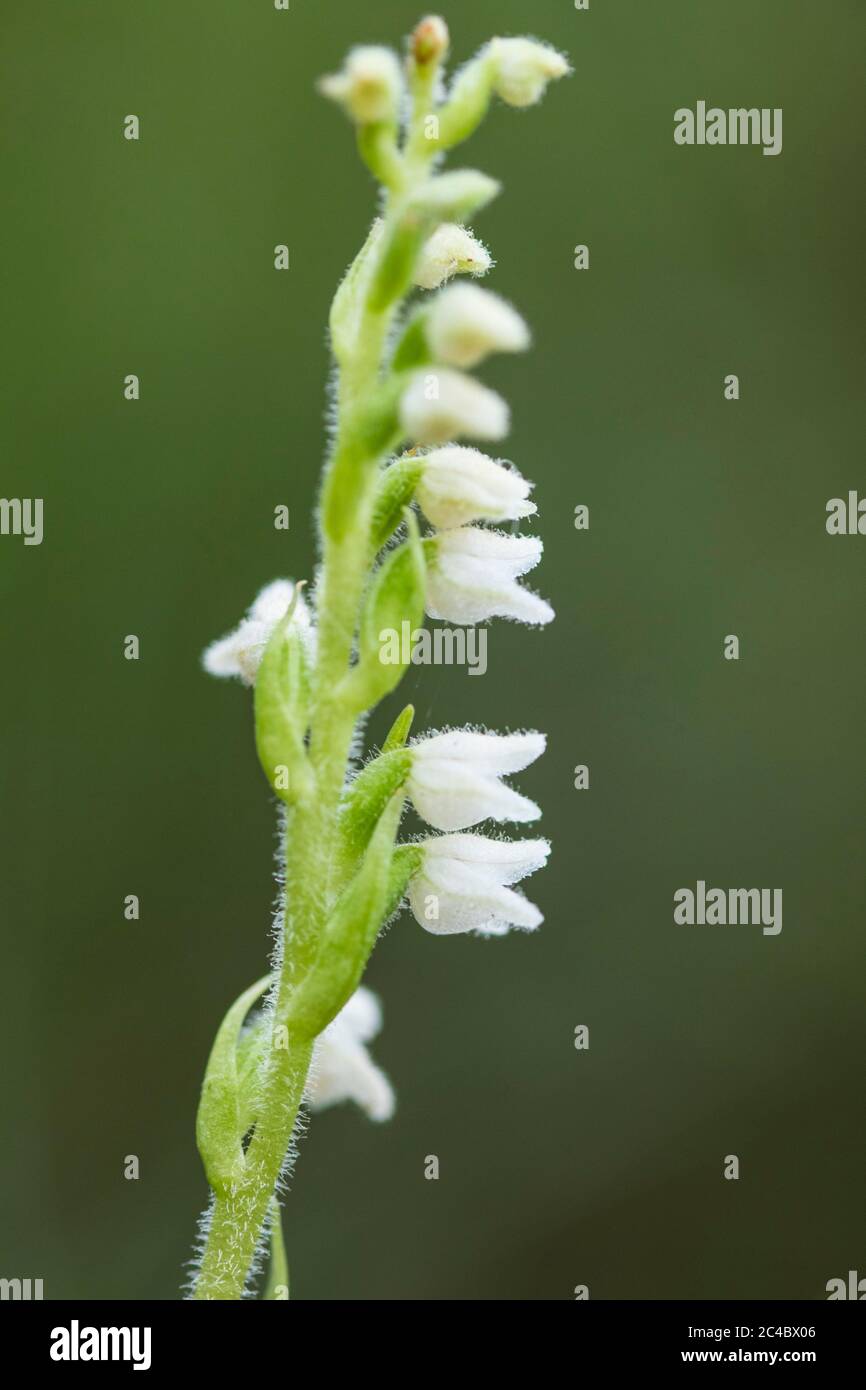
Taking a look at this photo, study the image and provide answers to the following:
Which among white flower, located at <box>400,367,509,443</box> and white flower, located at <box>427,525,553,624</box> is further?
white flower, located at <box>427,525,553,624</box>

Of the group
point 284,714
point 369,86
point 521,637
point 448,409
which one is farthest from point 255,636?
point 521,637

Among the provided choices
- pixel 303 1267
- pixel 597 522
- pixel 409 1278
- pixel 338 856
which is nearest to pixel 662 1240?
pixel 409 1278

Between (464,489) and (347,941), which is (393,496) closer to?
(464,489)

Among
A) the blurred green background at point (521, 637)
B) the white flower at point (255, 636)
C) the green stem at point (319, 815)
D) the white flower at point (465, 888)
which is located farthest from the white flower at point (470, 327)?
the blurred green background at point (521, 637)

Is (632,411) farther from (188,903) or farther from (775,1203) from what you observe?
(775,1203)

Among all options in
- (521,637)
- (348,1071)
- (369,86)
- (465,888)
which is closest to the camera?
(369,86)

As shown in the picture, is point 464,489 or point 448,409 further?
point 464,489

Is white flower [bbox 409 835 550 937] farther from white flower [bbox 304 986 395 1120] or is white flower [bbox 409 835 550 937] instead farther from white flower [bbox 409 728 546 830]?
white flower [bbox 304 986 395 1120]

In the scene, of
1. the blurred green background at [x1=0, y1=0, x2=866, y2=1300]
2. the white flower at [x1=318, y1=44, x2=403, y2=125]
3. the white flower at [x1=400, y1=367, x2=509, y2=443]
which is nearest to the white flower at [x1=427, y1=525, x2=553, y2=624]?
the white flower at [x1=400, y1=367, x2=509, y2=443]
